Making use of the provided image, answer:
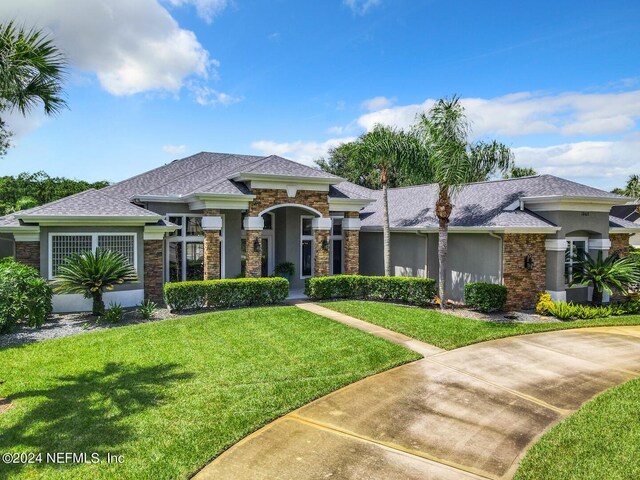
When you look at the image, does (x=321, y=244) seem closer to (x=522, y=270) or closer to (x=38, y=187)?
(x=522, y=270)

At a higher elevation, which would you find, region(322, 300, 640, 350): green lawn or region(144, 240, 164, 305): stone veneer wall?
region(144, 240, 164, 305): stone veneer wall

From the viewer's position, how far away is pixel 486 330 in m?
11.8

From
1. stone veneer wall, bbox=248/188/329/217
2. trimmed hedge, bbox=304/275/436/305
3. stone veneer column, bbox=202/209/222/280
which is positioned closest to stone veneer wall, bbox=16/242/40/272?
stone veneer column, bbox=202/209/222/280

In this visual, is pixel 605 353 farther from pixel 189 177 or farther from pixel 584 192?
pixel 189 177

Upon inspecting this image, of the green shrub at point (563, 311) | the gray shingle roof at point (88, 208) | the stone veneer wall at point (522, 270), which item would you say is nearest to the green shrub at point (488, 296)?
the stone veneer wall at point (522, 270)

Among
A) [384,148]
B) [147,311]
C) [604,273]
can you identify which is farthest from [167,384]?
[604,273]

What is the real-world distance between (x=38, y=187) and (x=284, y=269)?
4562cm

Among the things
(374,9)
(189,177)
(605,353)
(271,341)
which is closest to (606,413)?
(605,353)

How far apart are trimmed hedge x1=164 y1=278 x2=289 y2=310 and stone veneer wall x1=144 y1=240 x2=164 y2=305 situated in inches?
65.5

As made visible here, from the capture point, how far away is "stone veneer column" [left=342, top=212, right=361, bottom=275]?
697 inches

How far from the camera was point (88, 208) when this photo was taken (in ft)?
46.3

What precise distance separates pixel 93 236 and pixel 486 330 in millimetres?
12986

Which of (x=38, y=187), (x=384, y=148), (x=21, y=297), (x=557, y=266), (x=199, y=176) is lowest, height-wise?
(x=21, y=297)

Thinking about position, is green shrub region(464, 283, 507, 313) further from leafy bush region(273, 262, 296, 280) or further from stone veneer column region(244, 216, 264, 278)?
stone veneer column region(244, 216, 264, 278)
